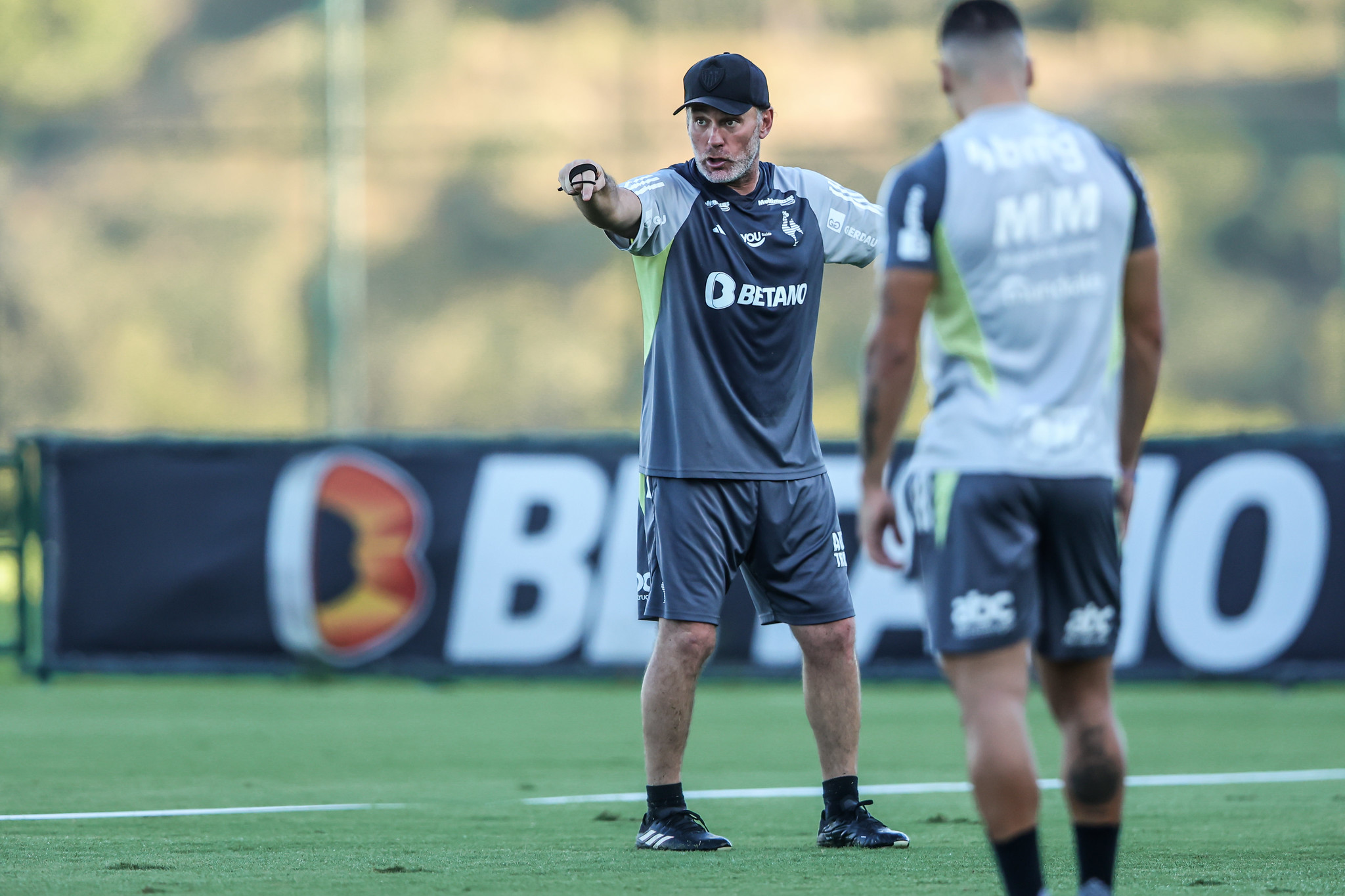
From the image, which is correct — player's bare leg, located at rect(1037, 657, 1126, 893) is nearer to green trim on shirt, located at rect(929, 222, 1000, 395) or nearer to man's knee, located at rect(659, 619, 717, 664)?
green trim on shirt, located at rect(929, 222, 1000, 395)

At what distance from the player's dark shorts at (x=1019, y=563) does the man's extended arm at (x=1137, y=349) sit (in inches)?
8.0

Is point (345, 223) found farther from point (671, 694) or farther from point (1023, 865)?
point (1023, 865)

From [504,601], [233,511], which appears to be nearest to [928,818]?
[504,601]

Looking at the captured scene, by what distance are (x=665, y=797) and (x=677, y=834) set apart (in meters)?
0.12

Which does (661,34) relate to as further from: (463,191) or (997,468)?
(997,468)

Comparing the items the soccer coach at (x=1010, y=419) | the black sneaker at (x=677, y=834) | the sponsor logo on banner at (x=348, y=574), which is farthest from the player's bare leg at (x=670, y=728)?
the sponsor logo on banner at (x=348, y=574)

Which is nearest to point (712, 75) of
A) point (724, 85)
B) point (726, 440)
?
point (724, 85)

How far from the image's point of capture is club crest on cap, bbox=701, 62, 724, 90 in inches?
233

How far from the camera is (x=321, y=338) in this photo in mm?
21234

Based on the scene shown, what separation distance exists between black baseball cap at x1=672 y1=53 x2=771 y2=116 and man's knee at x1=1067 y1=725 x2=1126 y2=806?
2.46 metres

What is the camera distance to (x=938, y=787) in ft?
25.0

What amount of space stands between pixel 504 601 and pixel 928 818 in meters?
5.77

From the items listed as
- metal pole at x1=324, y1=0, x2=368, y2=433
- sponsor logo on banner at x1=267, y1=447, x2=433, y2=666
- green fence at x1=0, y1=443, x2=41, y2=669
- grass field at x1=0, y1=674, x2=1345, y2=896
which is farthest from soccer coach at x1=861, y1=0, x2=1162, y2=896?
metal pole at x1=324, y1=0, x2=368, y2=433

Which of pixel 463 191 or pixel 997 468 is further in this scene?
pixel 463 191
